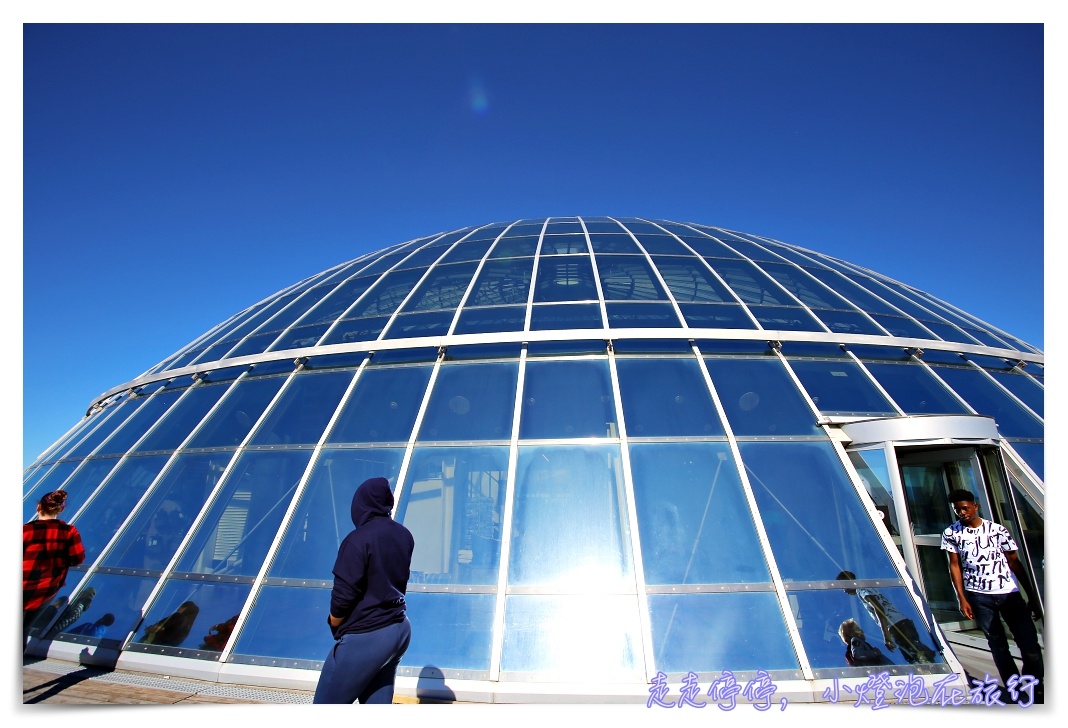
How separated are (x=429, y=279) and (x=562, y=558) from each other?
7.16 meters

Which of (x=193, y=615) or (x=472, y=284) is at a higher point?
(x=472, y=284)

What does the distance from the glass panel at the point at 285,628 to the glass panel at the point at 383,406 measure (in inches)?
81.9

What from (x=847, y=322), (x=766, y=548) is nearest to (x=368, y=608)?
(x=766, y=548)

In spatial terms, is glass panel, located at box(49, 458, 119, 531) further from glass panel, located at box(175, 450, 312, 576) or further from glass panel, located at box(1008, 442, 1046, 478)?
glass panel, located at box(1008, 442, 1046, 478)

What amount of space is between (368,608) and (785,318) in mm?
8445

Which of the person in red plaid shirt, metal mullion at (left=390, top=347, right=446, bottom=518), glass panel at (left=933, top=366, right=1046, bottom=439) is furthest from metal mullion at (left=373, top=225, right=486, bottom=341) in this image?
glass panel at (left=933, top=366, right=1046, bottom=439)

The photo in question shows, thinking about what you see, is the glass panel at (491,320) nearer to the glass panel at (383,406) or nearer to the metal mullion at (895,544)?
the glass panel at (383,406)

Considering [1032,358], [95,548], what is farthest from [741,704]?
[1032,358]

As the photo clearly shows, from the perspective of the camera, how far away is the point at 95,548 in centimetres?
703

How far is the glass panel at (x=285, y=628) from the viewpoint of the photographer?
17.9ft

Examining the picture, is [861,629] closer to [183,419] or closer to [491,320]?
[491,320]

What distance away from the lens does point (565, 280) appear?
9.98m

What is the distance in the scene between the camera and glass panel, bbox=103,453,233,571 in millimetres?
6664

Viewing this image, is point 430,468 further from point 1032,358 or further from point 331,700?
point 1032,358
